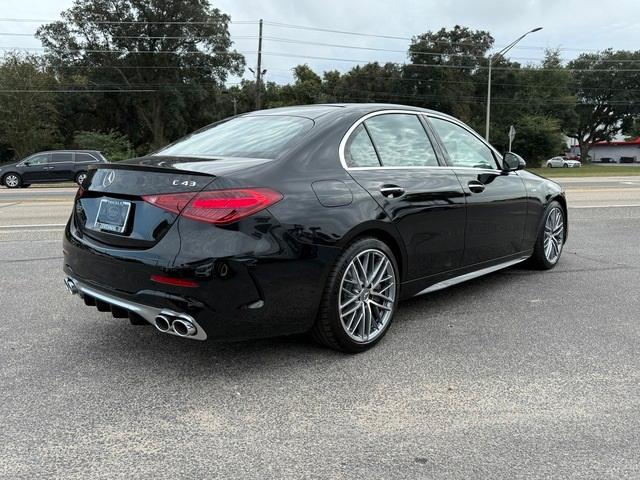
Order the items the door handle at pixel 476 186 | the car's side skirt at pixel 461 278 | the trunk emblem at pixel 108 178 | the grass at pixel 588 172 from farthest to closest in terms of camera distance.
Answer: the grass at pixel 588 172, the door handle at pixel 476 186, the car's side skirt at pixel 461 278, the trunk emblem at pixel 108 178

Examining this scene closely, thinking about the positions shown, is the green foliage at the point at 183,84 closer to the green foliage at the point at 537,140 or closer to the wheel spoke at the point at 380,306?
the green foliage at the point at 537,140

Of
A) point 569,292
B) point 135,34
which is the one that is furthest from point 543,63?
point 569,292

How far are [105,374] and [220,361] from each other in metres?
0.68

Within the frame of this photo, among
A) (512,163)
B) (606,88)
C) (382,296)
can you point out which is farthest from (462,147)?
(606,88)

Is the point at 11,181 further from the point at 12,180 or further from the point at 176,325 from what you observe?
the point at 176,325

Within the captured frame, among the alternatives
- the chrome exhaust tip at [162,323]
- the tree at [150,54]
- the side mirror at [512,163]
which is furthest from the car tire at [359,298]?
the tree at [150,54]

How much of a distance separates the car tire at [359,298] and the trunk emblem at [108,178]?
1.44 meters

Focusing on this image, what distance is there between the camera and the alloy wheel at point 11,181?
72.1 feet

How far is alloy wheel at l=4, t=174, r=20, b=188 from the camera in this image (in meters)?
22.0

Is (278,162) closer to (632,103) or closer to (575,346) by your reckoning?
(575,346)

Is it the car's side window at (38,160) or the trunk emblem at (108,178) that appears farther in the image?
the car's side window at (38,160)

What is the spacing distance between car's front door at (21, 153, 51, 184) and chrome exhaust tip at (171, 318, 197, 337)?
22223 millimetres

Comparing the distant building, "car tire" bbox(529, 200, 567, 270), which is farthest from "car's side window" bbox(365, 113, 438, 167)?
the distant building

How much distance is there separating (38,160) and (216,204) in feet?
73.8
